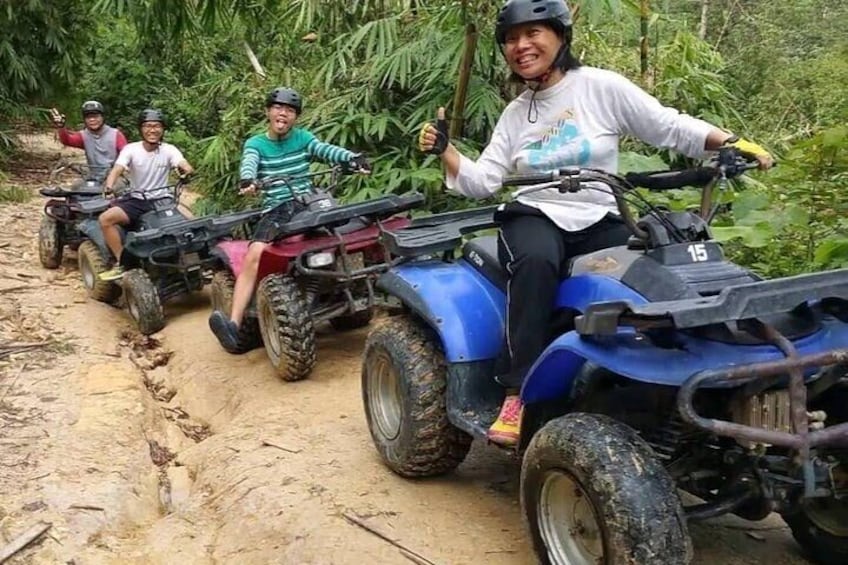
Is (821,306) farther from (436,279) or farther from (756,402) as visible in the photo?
(436,279)

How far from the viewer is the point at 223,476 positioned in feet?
13.6

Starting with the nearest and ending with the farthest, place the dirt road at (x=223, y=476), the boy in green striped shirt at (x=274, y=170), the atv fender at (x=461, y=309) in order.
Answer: the dirt road at (x=223, y=476) < the atv fender at (x=461, y=309) < the boy in green striped shirt at (x=274, y=170)

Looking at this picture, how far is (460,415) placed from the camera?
3.40 m

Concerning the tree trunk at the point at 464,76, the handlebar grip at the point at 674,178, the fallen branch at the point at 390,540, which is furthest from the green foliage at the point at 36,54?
the handlebar grip at the point at 674,178

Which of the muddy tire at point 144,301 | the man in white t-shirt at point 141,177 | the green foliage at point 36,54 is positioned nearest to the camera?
the muddy tire at point 144,301

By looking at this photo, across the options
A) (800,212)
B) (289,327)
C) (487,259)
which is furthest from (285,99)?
(800,212)

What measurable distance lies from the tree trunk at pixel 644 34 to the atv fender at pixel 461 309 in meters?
3.84

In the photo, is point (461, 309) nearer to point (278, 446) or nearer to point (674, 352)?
point (674, 352)

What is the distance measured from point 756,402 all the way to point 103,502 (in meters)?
2.87

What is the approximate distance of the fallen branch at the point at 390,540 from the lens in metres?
3.14

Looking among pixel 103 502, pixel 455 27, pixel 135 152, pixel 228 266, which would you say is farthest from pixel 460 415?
pixel 135 152

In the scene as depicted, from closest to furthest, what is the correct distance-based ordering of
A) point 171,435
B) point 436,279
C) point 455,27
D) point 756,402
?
point 756,402 → point 436,279 → point 171,435 → point 455,27

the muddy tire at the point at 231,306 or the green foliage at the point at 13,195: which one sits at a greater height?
the green foliage at the point at 13,195

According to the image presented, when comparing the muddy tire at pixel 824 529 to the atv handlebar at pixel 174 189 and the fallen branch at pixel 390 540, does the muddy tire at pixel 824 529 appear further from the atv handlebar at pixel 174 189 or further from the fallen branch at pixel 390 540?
the atv handlebar at pixel 174 189
